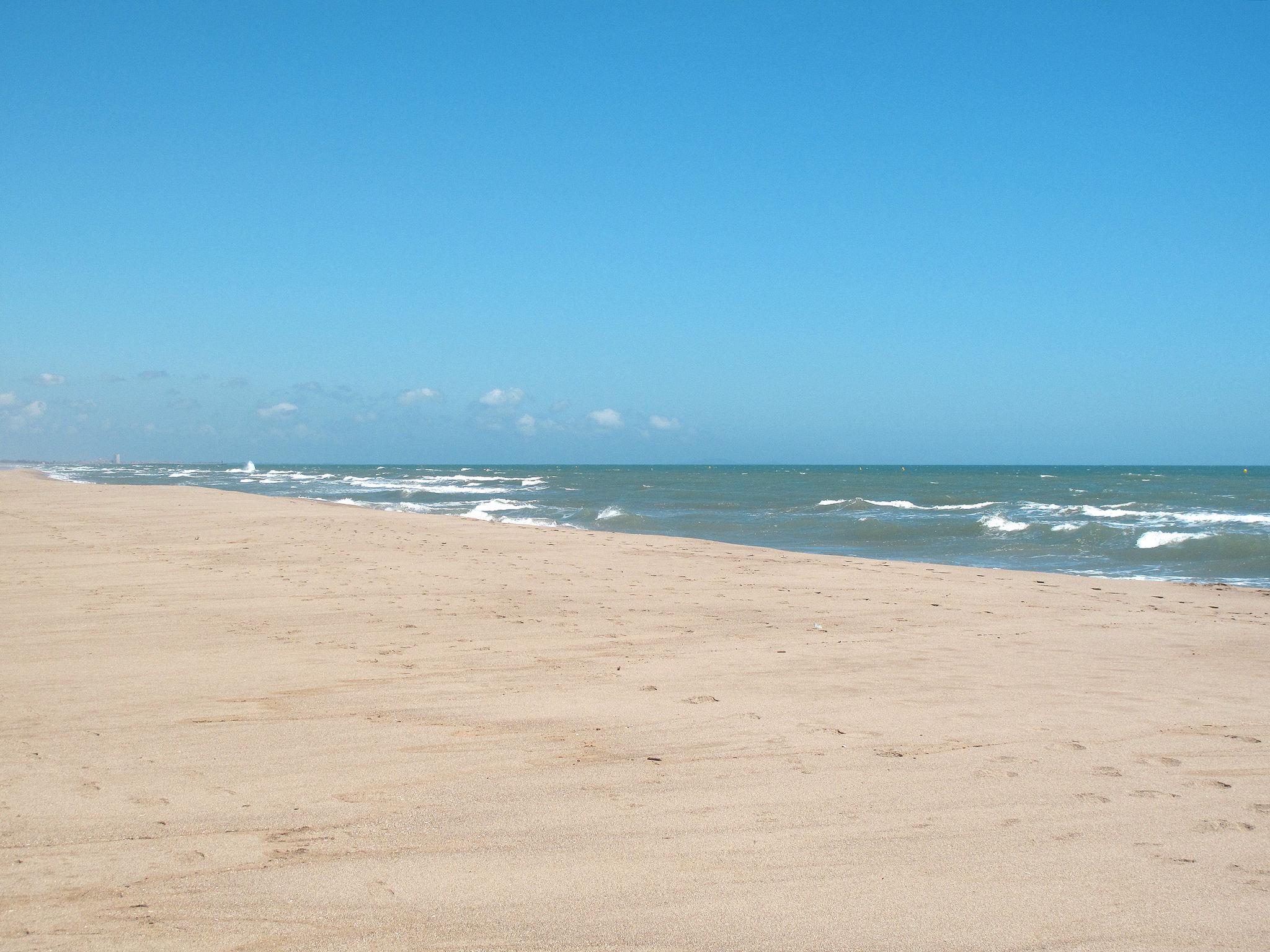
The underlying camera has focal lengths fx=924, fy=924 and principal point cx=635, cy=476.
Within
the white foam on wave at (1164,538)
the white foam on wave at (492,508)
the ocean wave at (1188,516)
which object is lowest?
the white foam on wave at (492,508)

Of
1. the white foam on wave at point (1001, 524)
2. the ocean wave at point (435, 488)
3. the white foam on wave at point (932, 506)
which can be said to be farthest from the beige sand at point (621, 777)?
the ocean wave at point (435, 488)

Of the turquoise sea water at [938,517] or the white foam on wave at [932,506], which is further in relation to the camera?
the white foam on wave at [932,506]

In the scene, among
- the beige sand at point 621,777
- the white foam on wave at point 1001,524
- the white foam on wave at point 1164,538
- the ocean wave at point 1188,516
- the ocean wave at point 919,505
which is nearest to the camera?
the beige sand at point 621,777

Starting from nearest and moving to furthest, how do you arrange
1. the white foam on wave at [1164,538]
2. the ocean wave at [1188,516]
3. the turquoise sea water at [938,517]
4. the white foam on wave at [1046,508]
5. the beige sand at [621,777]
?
1. the beige sand at [621,777]
2. the turquoise sea water at [938,517]
3. the white foam on wave at [1164,538]
4. the ocean wave at [1188,516]
5. the white foam on wave at [1046,508]

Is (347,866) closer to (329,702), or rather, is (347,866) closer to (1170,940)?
(329,702)

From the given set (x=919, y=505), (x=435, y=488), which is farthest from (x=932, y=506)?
(x=435, y=488)

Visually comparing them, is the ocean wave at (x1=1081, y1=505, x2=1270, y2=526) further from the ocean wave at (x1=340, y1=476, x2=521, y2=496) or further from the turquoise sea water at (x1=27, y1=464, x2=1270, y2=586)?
the ocean wave at (x1=340, y1=476, x2=521, y2=496)

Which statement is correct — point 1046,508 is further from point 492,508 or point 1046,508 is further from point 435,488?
point 435,488

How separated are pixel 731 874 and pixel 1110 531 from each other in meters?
20.2

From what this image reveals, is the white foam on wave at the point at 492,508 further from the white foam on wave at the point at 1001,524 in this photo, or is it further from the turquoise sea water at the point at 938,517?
the white foam on wave at the point at 1001,524

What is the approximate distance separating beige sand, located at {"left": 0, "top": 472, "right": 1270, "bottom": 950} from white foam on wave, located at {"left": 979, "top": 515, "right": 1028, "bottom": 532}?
13.0m

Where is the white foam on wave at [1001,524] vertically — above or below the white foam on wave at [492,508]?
above

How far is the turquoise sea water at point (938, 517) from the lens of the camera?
16734mm

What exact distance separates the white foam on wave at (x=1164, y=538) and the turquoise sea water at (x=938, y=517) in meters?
0.05
